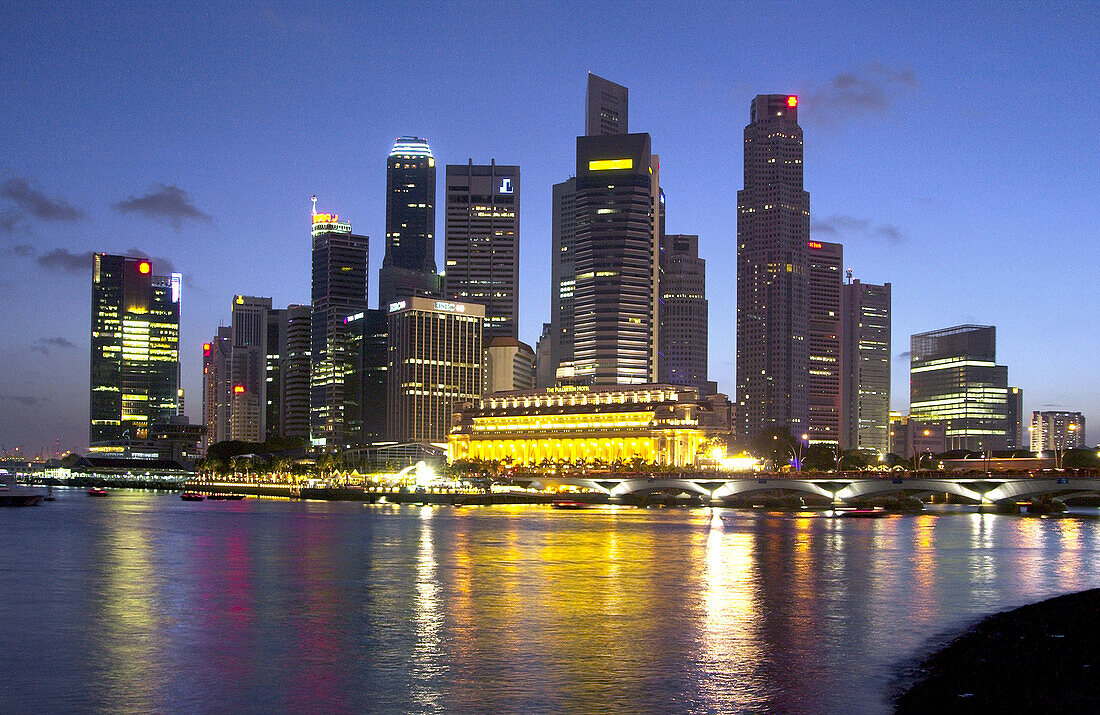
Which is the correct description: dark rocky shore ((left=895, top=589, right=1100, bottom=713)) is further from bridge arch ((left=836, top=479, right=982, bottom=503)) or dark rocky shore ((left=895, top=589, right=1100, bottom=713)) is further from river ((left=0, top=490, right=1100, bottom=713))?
bridge arch ((left=836, top=479, right=982, bottom=503))

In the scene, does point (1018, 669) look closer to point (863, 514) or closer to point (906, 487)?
point (863, 514)

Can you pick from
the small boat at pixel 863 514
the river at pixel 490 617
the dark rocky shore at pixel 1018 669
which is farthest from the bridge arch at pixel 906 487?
the dark rocky shore at pixel 1018 669

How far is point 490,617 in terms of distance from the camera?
51.8m

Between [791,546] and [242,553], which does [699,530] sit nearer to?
[791,546]

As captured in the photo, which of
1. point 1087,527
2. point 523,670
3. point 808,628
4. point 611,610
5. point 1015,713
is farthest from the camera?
point 1087,527

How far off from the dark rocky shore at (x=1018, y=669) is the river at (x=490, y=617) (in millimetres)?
2015

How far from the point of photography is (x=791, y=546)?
338ft

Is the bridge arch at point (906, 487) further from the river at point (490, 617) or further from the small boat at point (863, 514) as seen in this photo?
the river at point (490, 617)

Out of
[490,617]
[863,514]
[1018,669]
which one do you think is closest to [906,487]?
[863,514]

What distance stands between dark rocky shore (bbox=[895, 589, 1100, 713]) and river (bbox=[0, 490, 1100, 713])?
2.02 meters

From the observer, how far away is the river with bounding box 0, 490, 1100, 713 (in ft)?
116

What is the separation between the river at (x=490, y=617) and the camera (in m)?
35.4

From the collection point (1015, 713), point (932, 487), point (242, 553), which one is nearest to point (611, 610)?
point (1015, 713)

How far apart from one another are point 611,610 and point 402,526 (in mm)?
83572
